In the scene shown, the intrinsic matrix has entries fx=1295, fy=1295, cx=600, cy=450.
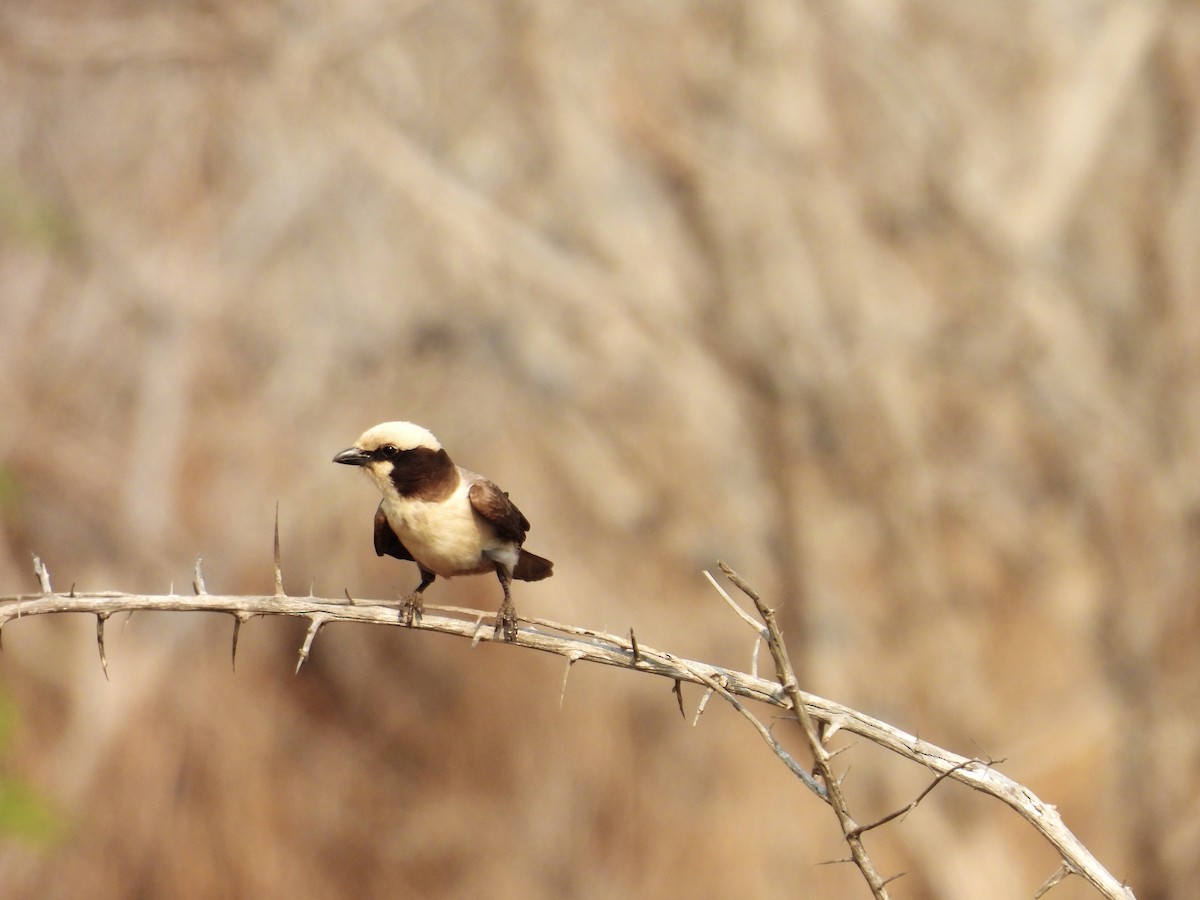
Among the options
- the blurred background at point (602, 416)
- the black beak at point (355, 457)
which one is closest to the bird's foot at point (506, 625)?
the black beak at point (355, 457)

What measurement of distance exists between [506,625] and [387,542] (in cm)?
58

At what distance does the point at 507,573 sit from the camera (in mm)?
3156

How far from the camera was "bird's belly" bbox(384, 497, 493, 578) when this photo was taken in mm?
3096

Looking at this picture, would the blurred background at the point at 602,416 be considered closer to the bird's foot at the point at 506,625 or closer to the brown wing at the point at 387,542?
the brown wing at the point at 387,542

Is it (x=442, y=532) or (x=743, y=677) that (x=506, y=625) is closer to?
(x=442, y=532)

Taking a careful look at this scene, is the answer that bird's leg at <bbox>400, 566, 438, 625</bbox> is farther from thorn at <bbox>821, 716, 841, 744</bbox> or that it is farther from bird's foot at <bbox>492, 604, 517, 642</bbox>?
thorn at <bbox>821, 716, 841, 744</bbox>

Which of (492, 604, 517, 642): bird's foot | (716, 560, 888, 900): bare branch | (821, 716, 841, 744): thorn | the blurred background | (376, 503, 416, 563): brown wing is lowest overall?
(716, 560, 888, 900): bare branch

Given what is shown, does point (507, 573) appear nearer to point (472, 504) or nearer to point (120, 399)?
point (472, 504)

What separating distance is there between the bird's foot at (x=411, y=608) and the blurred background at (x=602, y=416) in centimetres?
614

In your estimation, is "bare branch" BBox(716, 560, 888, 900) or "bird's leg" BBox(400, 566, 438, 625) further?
"bird's leg" BBox(400, 566, 438, 625)

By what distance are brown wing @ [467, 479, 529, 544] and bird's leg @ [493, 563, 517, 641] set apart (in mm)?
88

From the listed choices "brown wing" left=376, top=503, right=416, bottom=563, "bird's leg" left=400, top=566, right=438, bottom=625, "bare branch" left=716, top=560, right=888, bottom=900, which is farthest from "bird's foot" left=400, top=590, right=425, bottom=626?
"bare branch" left=716, top=560, right=888, bottom=900

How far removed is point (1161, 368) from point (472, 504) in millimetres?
9474

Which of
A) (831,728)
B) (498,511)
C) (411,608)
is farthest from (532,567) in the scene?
(831,728)
